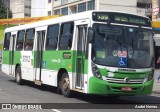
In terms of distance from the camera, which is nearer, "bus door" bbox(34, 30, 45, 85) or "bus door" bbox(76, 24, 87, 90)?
"bus door" bbox(76, 24, 87, 90)

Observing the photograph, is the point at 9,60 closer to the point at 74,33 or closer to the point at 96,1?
the point at 74,33

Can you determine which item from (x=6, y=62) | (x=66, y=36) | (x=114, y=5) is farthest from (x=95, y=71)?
(x=114, y=5)

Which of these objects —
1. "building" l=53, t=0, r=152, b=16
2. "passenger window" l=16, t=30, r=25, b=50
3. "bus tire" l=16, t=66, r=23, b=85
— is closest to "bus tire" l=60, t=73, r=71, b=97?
"bus tire" l=16, t=66, r=23, b=85

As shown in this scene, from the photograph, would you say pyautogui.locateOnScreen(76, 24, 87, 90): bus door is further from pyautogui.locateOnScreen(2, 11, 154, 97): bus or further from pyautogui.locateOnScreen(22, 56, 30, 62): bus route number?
pyautogui.locateOnScreen(22, 56, 30, 62): bus route number

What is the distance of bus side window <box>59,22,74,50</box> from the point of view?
579 inches

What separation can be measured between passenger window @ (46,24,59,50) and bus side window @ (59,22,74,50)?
1.63ft

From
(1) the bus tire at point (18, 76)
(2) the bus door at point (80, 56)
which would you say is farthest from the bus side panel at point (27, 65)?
(2) the bus door at point (80, 56)

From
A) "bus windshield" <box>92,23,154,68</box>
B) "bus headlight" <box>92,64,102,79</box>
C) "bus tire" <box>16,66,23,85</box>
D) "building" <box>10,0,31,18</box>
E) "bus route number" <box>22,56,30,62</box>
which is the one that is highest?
"building" <box>10,0,31,18</box>

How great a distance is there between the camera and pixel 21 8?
112 metres

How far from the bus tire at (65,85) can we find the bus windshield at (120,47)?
2200mm

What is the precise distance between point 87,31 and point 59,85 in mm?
3146

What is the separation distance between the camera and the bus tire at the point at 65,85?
14.8 m

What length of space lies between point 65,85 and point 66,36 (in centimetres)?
181

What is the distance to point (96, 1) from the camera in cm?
6825
